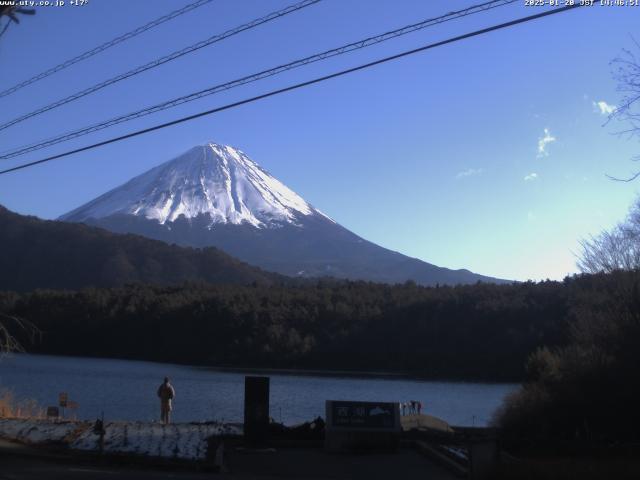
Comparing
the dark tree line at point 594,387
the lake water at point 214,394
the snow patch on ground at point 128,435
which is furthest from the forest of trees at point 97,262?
the snow patch on ground at point 128,435

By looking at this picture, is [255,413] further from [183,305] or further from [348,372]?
[183,305]

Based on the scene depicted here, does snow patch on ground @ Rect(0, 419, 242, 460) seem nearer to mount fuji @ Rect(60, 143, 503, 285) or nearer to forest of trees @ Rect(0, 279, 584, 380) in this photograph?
forest of trees @ Rect(0, 279, 584, 380)

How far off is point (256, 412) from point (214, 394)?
2275 cm

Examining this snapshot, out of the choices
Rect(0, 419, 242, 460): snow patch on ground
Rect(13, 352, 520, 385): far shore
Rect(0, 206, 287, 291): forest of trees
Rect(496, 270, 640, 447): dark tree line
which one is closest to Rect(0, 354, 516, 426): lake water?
Rect(13, 352, 520, 385): far shore

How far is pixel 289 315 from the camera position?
81.9m

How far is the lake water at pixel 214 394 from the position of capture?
33.8 metres

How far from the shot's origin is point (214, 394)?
41219mm

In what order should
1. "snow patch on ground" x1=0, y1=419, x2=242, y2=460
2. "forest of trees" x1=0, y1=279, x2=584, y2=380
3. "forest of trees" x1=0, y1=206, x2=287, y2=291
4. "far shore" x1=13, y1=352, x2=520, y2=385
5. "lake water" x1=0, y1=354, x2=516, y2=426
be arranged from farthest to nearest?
1. "forest of trees" x1=0, y1=206, x2=287, y2=291
2. "forest of trees" x1=0, y1=279, x2=584, y2=380
3. "far shore" x1=13, y1=352, x2=520, y2=385
4. "lake water" x1=0, y1=354, x2=516, y2=426
5. "snow patch on ground" x1=0, y1=419, x2=242, y2=460

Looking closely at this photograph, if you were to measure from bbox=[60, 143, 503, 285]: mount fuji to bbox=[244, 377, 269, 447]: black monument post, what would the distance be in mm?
152790

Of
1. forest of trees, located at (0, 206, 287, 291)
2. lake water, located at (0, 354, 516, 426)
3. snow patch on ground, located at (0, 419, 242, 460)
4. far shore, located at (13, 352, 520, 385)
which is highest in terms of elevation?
forest of trees, located at (0, 206, 287, 291)

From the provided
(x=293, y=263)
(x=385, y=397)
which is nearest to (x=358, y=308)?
(x=385, y=397)

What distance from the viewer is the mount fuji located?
590 feet

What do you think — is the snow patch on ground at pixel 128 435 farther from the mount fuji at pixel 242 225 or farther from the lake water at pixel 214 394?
the mount fuji at pixel 242 225

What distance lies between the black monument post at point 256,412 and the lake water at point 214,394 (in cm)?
1212
